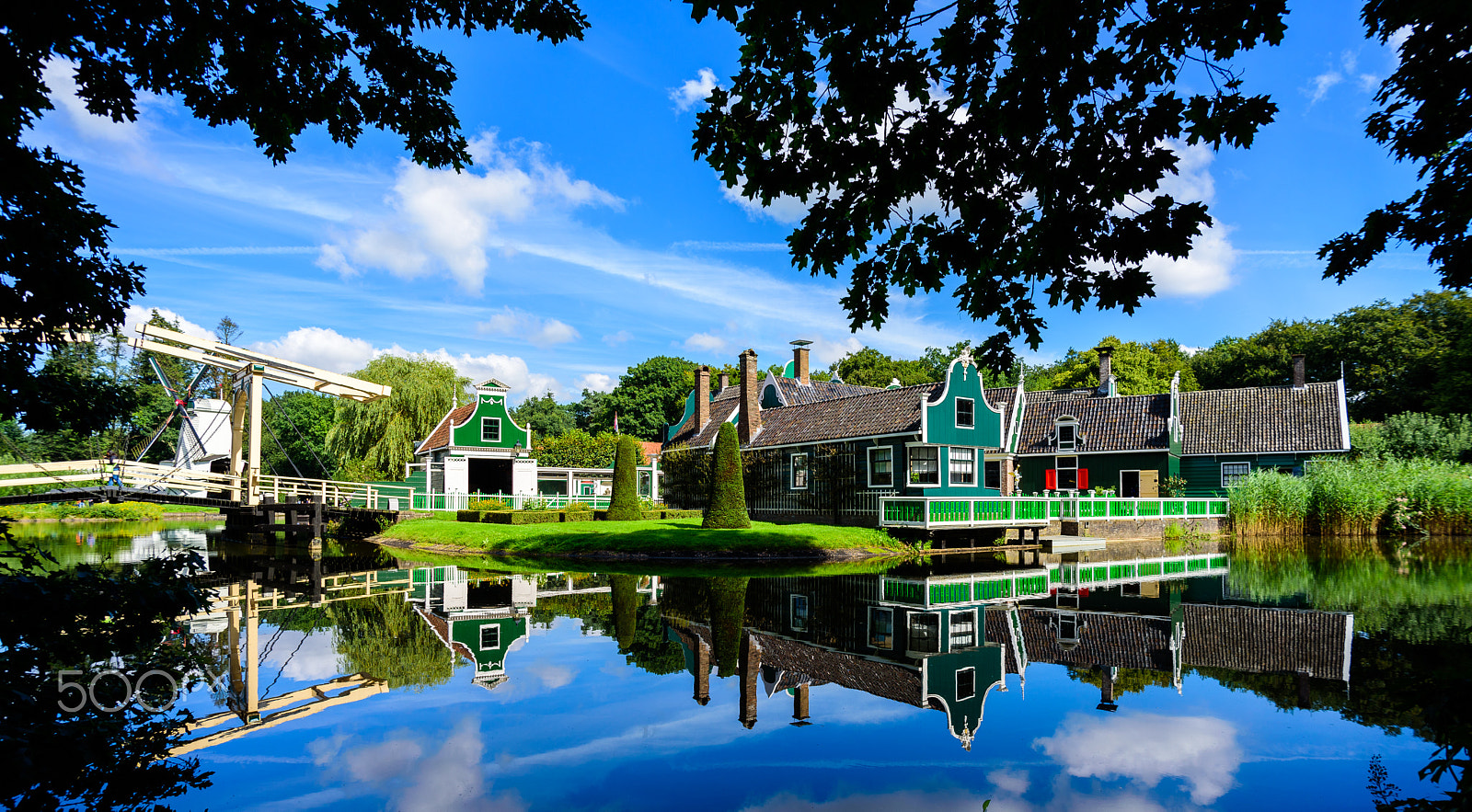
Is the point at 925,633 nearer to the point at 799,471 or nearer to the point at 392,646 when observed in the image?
the point at 392,646

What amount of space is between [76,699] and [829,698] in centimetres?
709

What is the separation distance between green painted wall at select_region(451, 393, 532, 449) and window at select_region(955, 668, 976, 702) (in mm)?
32509

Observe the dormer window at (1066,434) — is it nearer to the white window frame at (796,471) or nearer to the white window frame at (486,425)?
the white window frame at (796,471)

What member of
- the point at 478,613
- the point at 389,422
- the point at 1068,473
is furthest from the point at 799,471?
the point at 389,422

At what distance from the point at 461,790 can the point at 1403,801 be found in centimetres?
691

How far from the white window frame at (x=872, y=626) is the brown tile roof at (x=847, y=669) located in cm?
75

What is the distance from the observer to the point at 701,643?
1103cm

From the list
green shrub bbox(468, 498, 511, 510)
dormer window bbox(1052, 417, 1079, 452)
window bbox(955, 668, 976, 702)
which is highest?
dormer window bbox(1052, 417, 1079, 452)

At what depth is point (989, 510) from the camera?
27.2 metres

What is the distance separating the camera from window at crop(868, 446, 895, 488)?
94.3ft

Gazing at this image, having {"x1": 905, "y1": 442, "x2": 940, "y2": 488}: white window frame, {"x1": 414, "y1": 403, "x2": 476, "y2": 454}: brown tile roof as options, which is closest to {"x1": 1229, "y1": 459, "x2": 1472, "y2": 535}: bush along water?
{"x1": 905, "y1": 442, "x2": 940, "y2": 488}: white window frame

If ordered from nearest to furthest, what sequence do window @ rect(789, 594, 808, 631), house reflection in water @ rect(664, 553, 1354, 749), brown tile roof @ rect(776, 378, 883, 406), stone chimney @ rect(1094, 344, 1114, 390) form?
1. house reflection in water @ rect(664, 553, 1354, 749)
2. window @ rect(789, 594, 808, 631)
3. brown tile roof @ rect(776, 378, 883, 406)
4. stone chimney @ rect(1094, 344, 1114, 390)

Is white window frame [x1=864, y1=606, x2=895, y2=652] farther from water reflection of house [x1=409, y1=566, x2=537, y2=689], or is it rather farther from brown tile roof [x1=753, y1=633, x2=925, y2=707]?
water reflection of house [x1=409, y1=566, x2=537, y2=689]

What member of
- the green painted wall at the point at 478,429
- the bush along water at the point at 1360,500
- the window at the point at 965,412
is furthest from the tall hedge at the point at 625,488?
the bush along water at the point at 1360,500
